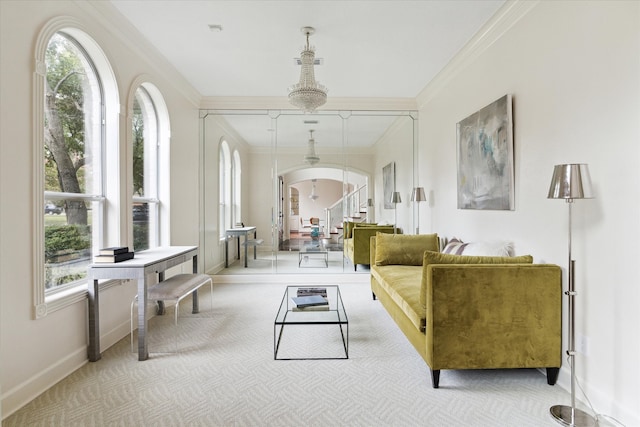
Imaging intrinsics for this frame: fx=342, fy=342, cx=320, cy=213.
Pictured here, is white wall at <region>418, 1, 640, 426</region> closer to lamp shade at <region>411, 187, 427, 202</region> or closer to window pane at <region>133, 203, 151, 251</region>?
lamp shade at <region>411, 187, 427, 202</region>

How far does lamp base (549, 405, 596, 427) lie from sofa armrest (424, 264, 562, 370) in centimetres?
28

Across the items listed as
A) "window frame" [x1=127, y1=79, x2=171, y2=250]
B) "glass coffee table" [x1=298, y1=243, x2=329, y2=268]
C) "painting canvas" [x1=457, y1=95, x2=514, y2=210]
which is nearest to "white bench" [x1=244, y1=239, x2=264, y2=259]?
"glass coffee table" [x1=298, y1=243, x2=329, y2=268]

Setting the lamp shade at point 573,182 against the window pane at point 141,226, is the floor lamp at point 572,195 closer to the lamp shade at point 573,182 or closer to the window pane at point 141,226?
the lamp shade at point 573,182

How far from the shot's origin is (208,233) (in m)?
5.70

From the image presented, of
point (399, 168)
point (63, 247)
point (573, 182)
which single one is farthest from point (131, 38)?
point (399, 168)

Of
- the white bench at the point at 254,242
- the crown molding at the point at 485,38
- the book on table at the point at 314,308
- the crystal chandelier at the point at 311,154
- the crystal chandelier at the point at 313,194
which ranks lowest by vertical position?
the book on table at the point at 314,308

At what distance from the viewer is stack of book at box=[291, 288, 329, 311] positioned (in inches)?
120

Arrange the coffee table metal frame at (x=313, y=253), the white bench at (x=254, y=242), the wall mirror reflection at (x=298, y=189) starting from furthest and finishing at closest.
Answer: the white bench at (x=254, y=242), the coffee table metal frame at (x=313, y=253), the wall mirror reflection at (x=298, y=189)

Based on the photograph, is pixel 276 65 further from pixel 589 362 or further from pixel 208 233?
pixel 589 362

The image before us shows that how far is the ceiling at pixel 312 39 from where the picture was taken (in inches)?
119

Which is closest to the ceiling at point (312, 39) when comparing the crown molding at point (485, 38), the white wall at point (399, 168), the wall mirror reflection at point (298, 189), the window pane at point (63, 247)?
the crown molding at point (485, 38)

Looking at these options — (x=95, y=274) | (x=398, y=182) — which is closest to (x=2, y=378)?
(x=95, y=274)

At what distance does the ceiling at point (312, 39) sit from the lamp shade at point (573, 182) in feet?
5.93

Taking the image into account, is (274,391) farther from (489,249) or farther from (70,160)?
(70,160)
